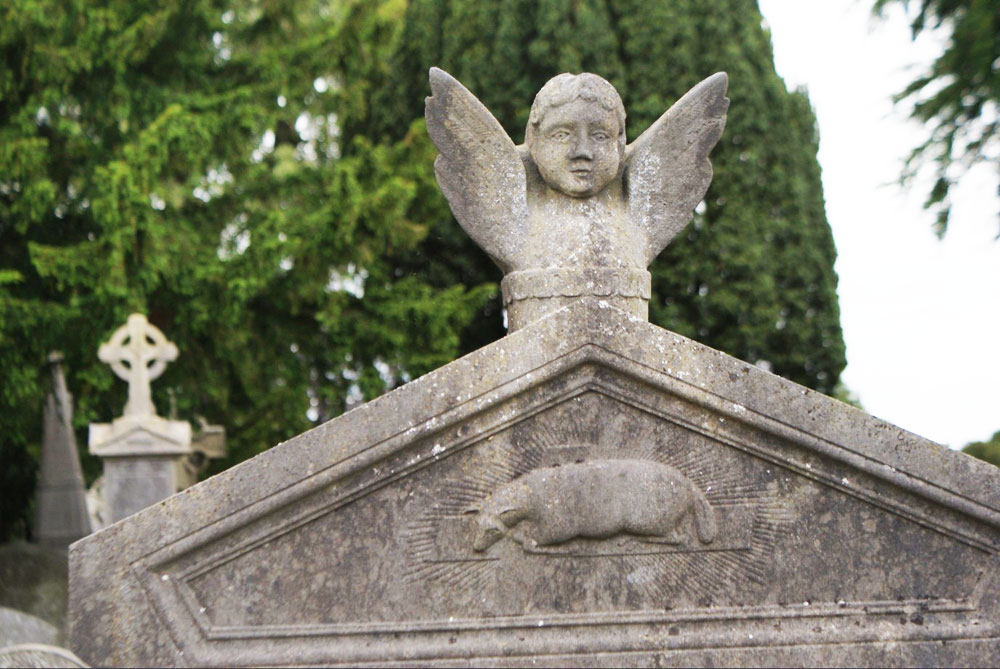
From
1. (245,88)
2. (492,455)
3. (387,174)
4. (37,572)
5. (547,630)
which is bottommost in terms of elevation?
(547,630)

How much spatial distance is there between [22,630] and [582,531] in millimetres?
1809

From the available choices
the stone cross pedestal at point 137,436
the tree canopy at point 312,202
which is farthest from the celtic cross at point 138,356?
the tree canopy at point 312,202

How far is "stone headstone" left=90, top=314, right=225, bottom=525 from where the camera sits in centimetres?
879

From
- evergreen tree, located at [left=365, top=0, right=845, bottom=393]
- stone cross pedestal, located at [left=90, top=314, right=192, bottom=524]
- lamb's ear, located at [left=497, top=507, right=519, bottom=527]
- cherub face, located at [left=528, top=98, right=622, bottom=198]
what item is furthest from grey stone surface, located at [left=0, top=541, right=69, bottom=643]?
evergreen tree, located at [left=365, top=0, right=845, bottom=393]

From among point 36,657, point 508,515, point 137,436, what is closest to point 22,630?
point 36,657

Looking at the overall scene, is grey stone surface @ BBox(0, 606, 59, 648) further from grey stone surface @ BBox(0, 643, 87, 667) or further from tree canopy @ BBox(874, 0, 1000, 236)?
tree canopy @ BBox(874, 0, 1000, 236)

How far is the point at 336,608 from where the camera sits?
11.0ft

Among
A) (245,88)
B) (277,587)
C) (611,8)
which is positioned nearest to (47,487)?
(245,88)

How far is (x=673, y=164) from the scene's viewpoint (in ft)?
14.7

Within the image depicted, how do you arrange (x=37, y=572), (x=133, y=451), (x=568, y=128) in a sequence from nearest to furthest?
(x=568, y=128) < (x=37, y=572) < (x=133, y=451)

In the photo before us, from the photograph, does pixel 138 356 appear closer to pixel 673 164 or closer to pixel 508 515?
pixel 673 164

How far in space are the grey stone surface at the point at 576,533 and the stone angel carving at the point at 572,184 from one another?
0.79 metres

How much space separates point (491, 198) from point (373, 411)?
4.20ft

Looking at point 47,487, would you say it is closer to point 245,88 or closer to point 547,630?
point 245,88
